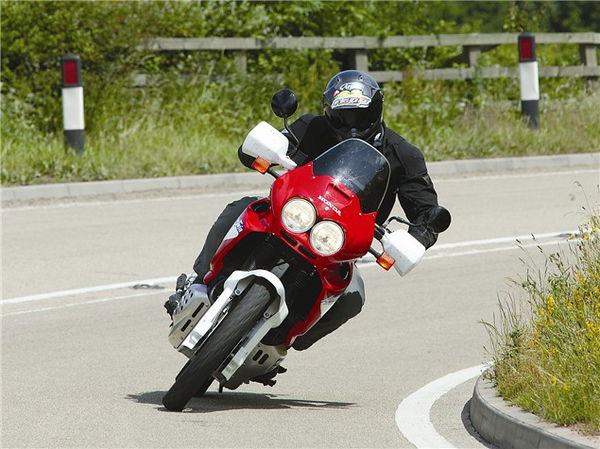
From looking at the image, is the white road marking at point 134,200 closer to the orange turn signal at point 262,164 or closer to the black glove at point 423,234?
the orange turn signal at point 262,164

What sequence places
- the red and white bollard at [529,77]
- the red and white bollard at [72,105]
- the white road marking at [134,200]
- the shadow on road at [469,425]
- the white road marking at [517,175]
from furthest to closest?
1. the red and white bollard at [529,77]
2. the white road marking at [517,175]
3. the red and white bollard at [72,105]
4. the white road marking at [134,200]
5. the shadow on road at [469,425]

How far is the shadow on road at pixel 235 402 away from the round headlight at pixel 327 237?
1001 millimetres

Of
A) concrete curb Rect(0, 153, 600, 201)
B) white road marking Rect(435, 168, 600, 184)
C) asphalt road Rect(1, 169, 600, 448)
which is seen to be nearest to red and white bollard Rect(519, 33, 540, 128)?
concrete curb Rect(0, 153, 600, 201)

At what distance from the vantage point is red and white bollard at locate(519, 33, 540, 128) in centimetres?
1925

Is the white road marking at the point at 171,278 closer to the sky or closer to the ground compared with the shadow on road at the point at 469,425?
closer to the ground

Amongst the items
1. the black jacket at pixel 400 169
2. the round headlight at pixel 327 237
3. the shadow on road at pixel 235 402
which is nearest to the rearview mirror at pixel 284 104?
the black jacket at pixel 400 169

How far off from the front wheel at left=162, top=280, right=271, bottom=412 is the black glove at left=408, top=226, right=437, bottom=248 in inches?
32.3

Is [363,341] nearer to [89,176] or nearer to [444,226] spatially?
[444,226]

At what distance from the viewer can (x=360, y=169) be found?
6.36 m

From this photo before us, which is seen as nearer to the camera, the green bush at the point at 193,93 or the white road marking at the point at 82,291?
the white road marking at the point at 82,291

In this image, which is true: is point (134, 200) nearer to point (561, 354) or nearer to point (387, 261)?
point (387, 261)

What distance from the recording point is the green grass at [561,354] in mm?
5605

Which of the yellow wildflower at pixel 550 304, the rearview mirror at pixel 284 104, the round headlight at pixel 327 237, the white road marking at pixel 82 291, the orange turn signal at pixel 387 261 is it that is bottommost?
the white road marking at pixel 82 291

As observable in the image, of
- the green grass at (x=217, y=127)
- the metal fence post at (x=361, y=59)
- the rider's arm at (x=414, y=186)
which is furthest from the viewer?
the metal fence post at (x=361, y=59)
